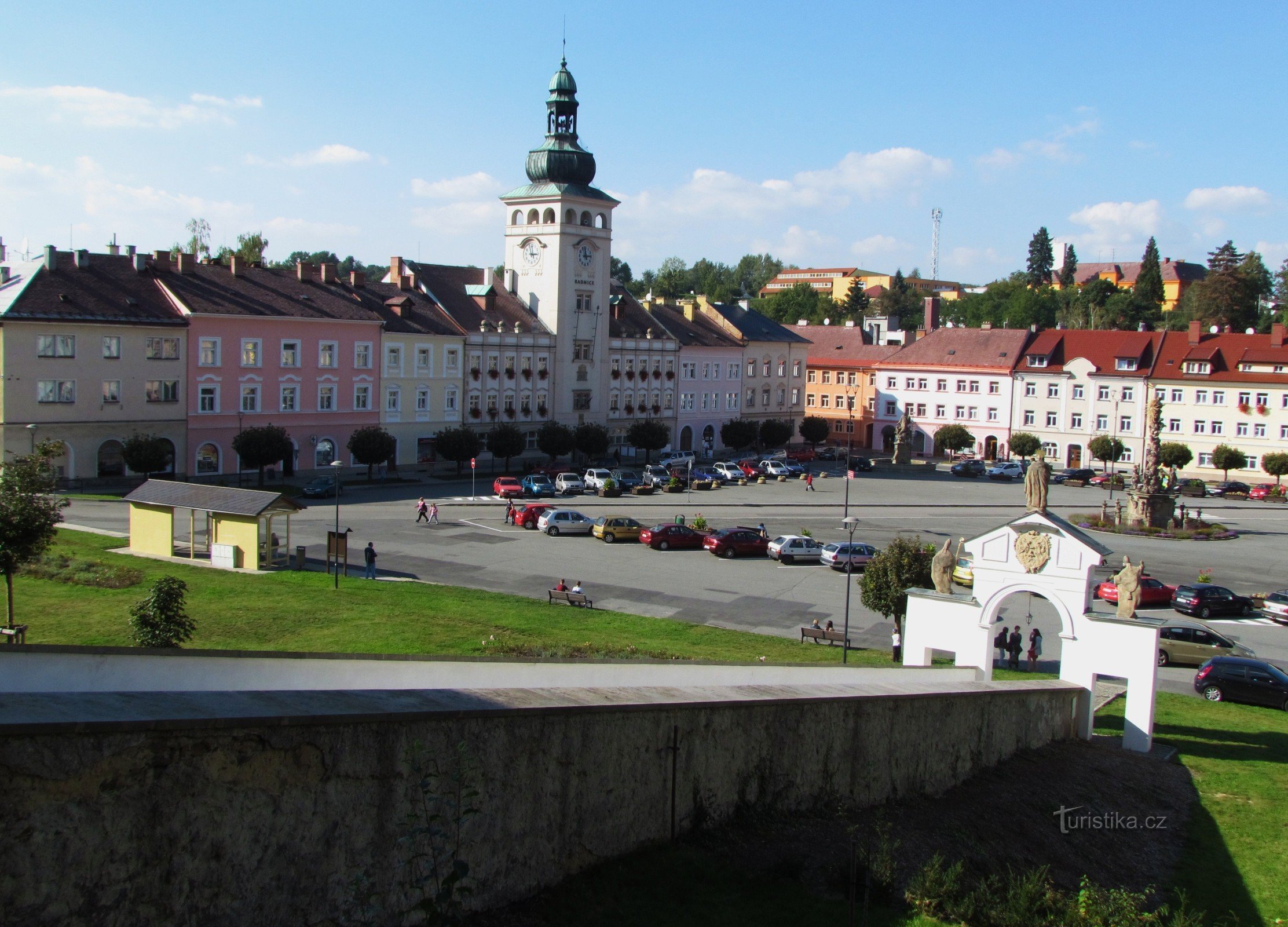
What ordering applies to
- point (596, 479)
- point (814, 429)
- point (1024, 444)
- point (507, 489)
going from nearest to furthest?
1. point (507, 489)
2. point (596, 479)
3. point (1024, 444)
4. point (814, 429)

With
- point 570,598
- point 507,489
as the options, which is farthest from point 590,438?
point 570,598

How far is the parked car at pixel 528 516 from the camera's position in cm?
4597

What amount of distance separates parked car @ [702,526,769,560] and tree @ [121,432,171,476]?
25006 millimetres

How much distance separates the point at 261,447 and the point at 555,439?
1936 cm

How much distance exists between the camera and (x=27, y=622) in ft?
81.7

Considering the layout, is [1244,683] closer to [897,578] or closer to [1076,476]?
[897,578]

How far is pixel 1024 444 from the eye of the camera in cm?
7988

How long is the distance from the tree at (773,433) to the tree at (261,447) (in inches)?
1616

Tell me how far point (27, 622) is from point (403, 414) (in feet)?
133

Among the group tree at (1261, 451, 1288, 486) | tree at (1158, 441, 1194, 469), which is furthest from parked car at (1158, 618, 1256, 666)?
tree at (1158, 441, 1194, 469)

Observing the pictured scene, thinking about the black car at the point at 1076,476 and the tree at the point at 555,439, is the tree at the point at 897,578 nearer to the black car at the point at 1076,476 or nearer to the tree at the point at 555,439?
the tree at the point at 555,439

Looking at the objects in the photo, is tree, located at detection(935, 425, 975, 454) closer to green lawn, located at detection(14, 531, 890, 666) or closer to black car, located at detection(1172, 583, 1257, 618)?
black car, located at detection(1172, 583, 1257, 618)

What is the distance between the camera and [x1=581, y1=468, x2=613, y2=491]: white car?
190ft

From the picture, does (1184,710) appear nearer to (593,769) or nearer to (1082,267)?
(593,769)
